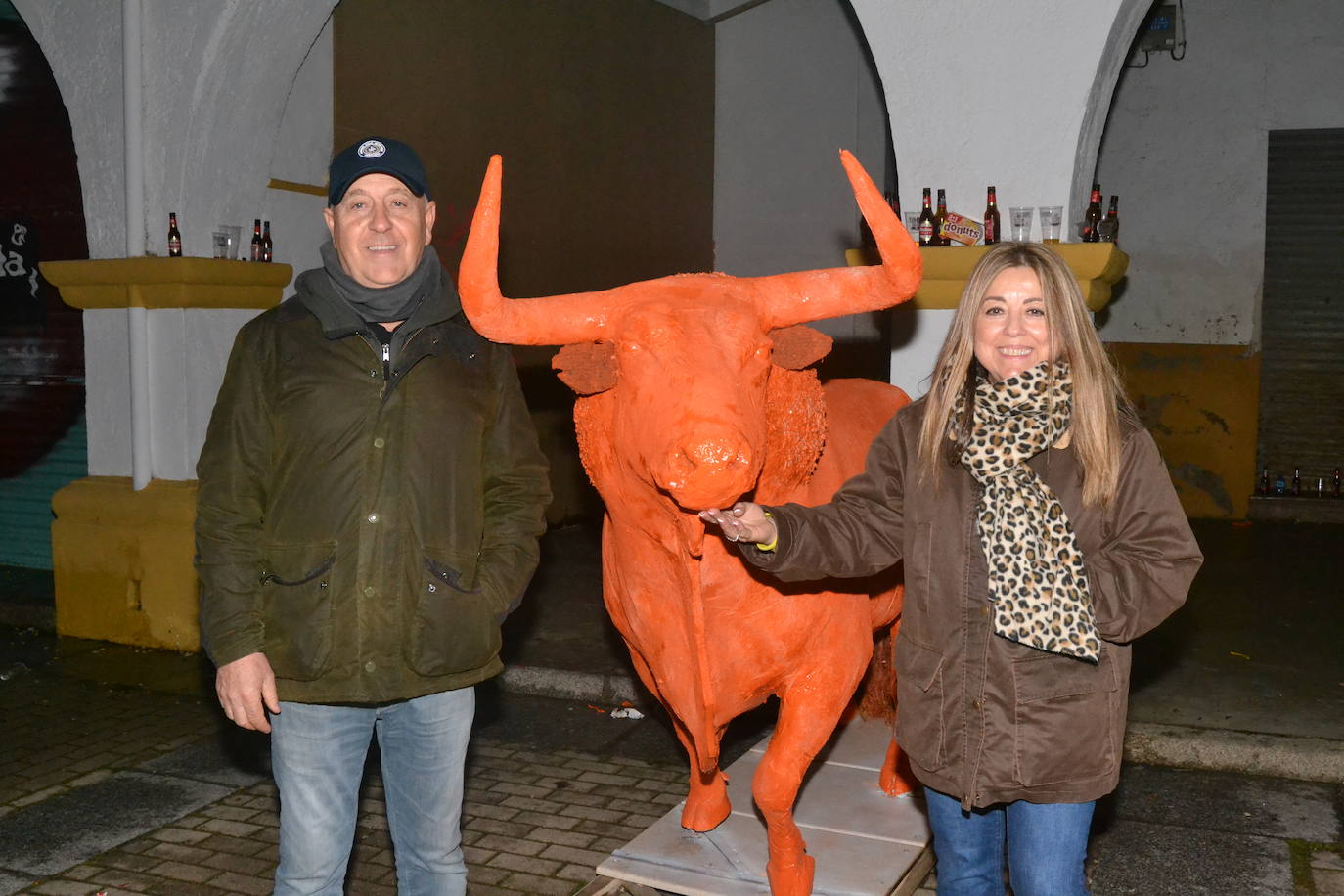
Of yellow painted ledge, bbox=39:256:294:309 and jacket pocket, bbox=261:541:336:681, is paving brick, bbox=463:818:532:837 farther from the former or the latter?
yellow painted ledge, bbox=39:256:294:309

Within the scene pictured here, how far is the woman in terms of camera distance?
2.59 meters

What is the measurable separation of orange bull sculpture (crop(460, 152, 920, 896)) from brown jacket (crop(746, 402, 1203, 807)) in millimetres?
330

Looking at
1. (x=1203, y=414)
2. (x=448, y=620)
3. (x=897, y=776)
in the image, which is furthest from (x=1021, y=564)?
(x=1203, y=414)

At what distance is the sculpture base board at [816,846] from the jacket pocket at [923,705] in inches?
38.8

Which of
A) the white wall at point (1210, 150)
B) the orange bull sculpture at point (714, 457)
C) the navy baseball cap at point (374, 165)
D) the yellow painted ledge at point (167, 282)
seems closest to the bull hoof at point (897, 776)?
the orange bull sculpture at point (714, 457)

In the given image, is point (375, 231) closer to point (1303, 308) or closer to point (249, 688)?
point (249, 688)

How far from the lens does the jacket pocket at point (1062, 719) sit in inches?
103

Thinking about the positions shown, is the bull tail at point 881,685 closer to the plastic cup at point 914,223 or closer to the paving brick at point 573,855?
the paving brick at point 573,855

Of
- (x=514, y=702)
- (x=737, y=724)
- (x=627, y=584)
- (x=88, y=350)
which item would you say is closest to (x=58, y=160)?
(x=88, y=350)

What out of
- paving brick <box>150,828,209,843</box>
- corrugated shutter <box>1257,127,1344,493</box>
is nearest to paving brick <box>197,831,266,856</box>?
paving brick <box>150,828,209,843</box>

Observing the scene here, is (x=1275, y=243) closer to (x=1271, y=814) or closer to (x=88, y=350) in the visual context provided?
(x=1271, y=814)

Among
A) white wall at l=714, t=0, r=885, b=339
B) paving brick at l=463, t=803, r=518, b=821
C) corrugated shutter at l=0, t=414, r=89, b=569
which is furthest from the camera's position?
white wall at l=714, t=0, r=885, b=339

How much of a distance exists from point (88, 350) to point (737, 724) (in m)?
4.51

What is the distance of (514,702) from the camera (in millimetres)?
6141
